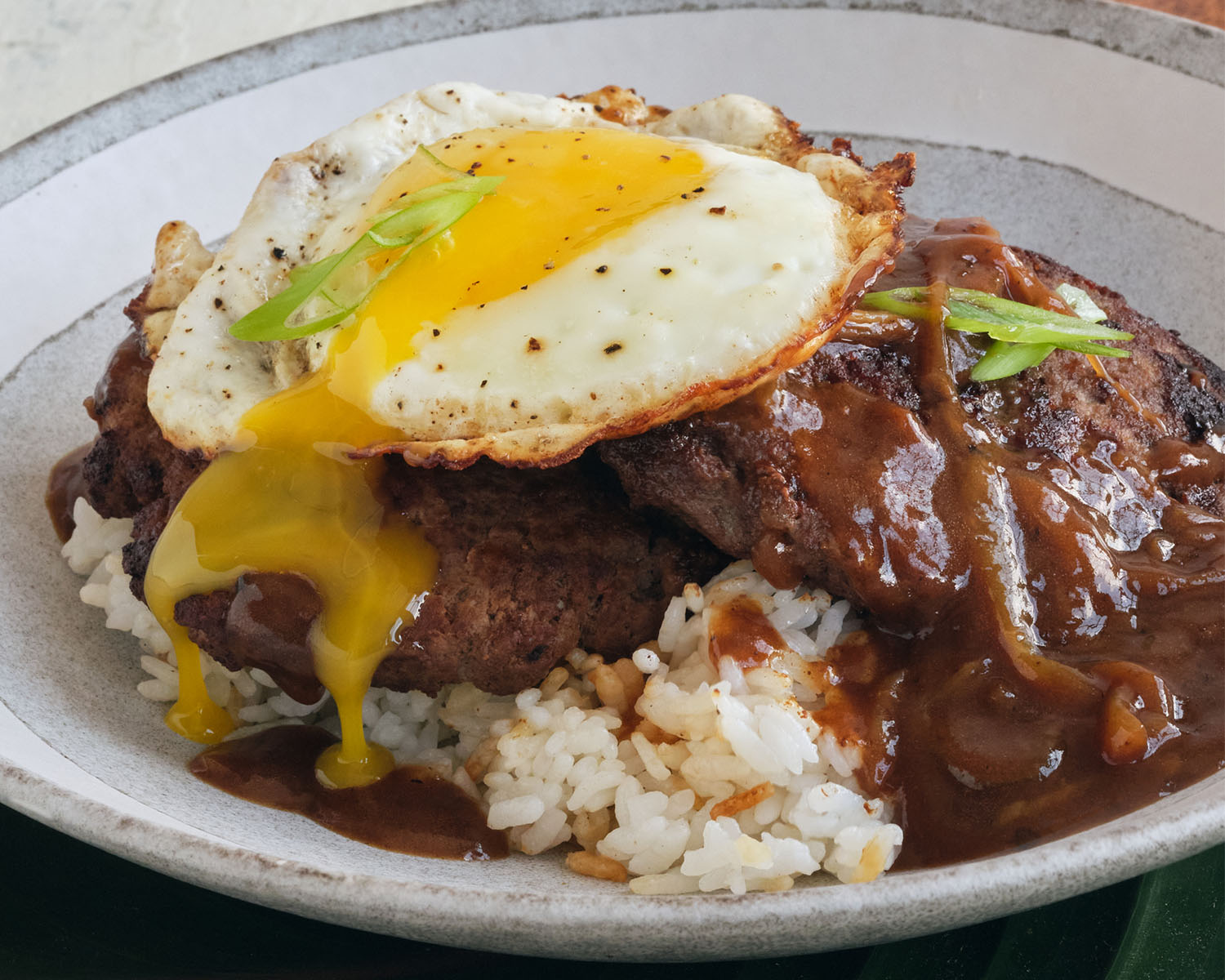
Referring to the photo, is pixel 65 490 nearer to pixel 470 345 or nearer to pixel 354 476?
pixel 354 476

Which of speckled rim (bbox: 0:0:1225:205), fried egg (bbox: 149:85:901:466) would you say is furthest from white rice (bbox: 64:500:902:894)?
speckled rim (bbox: 0:0:1225:205)

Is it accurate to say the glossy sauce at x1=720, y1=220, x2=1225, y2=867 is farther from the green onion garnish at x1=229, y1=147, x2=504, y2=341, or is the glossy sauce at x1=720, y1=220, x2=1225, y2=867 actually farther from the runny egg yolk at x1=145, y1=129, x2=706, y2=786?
the green onion garnish at x1=229, y1=147, x2=504, y2=341

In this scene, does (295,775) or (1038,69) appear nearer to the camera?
(295,775)

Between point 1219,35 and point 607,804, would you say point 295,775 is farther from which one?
point 1219,35

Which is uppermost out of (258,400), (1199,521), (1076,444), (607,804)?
(258,400)

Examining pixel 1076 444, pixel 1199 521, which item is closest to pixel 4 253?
pixel 1076 444

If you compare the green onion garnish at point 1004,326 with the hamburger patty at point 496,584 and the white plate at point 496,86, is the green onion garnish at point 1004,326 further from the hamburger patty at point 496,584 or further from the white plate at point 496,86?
the white plate at point 496,86

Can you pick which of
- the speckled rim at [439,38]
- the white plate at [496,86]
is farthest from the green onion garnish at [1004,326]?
the speckled rim at [439,38]
